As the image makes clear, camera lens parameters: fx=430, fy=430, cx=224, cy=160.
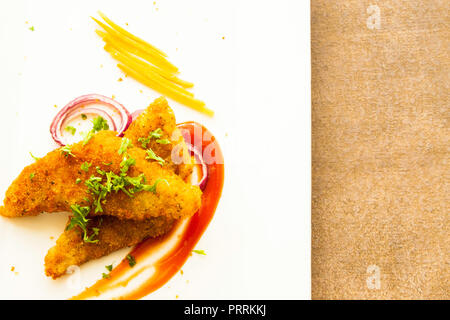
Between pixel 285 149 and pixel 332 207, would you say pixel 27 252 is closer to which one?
pixel 285 149

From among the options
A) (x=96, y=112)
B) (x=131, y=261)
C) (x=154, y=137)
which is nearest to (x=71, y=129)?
(x=96, y=112)

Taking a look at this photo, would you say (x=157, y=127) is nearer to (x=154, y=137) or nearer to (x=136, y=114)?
(x=154, y=137)

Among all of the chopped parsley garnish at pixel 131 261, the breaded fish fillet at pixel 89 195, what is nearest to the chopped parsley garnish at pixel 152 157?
the breaded fish fillet at pixel 89 195

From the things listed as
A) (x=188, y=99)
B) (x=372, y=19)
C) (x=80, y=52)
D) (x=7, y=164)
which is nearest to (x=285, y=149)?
(x=188, y=99)

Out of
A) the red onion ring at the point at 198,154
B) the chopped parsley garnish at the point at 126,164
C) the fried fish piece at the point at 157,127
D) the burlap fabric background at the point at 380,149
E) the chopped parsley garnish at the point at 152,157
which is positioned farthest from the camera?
the burlap fabric background at the point at 380,149

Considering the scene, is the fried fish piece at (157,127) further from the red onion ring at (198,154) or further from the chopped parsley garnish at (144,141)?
the red onion ring at (198,154)

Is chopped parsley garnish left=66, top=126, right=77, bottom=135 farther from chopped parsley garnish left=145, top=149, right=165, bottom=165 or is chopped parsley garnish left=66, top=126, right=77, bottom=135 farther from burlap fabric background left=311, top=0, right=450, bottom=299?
burlap fabric background left=311, top=0, right=450, bottom=299

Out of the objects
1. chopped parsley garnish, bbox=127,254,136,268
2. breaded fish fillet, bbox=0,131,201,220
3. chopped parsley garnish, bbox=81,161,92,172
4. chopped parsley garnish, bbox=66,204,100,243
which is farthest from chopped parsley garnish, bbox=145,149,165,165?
chopped parsley garnish, bbox=127,254,136,268
